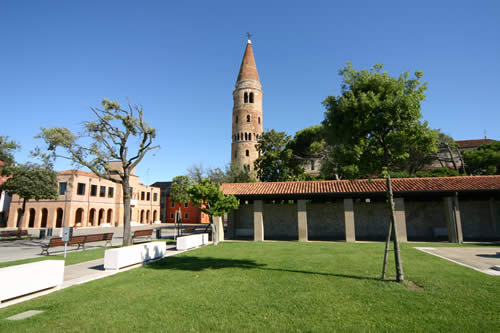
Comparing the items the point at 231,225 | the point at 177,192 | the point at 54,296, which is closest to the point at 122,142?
the point at 231,225

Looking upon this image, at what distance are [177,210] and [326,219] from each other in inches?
1703

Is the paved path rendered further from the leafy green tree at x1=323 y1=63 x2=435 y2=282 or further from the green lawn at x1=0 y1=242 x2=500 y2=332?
the leafy green tree at x1=323 y1=63 x2=435 y2=282

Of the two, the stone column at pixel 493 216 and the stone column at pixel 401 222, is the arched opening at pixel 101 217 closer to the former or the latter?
the stone column at pixel 401 222

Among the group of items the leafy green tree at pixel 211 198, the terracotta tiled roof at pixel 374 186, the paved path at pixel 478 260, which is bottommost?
the paved path at pixel 478 260

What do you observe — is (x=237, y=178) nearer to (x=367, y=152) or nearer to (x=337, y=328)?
(x=367, y=152)

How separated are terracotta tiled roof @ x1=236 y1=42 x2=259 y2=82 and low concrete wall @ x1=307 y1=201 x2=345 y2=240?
37.0 meters

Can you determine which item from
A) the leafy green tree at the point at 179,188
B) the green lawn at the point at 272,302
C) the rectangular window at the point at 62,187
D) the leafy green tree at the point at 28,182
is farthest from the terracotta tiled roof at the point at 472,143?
the rectangular window at the point at 62,187

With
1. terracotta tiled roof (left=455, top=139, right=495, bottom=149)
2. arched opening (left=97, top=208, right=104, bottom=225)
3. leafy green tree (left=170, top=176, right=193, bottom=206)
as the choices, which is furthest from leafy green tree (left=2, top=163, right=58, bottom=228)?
terracotta tiled roof (left=455, top=139, right=495, bottom=149)

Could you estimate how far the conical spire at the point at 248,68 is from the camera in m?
53.5

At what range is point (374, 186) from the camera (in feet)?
64.5

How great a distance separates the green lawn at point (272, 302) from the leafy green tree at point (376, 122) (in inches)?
60.2

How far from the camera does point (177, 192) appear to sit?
40625 mm

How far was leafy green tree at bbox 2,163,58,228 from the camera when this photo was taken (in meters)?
24.5

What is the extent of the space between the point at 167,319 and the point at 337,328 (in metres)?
3.05
